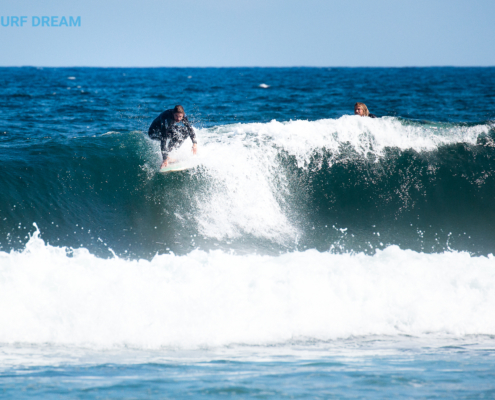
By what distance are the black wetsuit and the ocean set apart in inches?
22.1

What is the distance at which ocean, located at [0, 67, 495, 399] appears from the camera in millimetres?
4070

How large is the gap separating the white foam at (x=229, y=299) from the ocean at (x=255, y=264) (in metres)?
0.02

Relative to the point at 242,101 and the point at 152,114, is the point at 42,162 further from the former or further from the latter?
the point at 242,101

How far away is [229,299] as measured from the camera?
547 cm

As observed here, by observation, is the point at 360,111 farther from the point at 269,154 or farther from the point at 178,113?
the point at 178,113

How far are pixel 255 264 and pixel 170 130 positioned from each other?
10.7 feet

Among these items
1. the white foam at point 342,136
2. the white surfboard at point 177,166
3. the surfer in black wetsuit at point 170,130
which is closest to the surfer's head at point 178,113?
the surfer in black wetsuit at point 170,130

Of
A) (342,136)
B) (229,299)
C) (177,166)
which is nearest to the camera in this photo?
(229,299)

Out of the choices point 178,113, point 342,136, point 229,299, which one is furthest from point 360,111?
point 229,299

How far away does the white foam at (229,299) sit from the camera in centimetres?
500

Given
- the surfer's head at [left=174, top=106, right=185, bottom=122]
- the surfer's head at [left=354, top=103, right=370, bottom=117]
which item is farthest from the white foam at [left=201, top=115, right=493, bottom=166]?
the surfer's head at [left=174, top=106, right=185, bottom=122]

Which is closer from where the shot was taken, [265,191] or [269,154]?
[265,191]

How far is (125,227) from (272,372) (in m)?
4.68

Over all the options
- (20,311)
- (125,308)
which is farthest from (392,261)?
(20,311)
